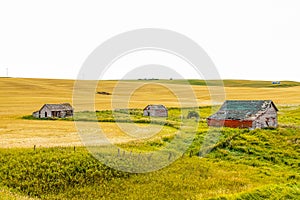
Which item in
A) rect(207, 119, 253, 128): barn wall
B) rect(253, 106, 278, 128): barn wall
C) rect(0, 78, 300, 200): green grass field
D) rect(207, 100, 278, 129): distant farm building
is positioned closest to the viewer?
rect(0, 78, 300, 200): green grass field

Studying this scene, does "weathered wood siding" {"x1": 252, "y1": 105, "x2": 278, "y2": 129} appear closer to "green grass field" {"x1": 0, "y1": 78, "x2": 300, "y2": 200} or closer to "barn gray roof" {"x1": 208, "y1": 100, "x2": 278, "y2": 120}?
"barn gray roof" {"x1": 208, "y1": 100, "x2": 278, "y2": 120}

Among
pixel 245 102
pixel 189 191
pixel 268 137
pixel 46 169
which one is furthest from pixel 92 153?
pixel 245 102

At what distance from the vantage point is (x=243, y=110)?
131 ft

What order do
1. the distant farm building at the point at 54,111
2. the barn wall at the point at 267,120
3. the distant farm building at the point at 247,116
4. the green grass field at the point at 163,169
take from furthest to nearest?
the distant farm building at the point at 54,111
the barn wall at the point at 267,120
the distant farm building at the point at 247,116
the green grass field at the point at 163,169

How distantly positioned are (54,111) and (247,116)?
25768mm

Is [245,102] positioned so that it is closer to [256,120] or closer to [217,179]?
[256,120]

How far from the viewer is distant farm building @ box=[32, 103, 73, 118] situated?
4872 centimetres

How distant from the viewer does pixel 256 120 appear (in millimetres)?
38062

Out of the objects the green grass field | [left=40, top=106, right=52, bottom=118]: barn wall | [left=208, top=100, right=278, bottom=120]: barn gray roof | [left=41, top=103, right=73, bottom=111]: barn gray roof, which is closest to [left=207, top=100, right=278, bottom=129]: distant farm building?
[left=208, top=100, right=278, bottom=120]: barn gray roof

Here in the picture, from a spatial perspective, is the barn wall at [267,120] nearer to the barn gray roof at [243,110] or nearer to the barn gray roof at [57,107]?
the barn gray roof at [243,110]

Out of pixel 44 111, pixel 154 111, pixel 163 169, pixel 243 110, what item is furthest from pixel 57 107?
pixel 163 169

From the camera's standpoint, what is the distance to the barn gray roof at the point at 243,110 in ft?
126

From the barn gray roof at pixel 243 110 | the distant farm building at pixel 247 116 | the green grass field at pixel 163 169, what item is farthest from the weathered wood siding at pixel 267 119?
the green grass field at pixel 163 169

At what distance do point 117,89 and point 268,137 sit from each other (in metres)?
73.4
